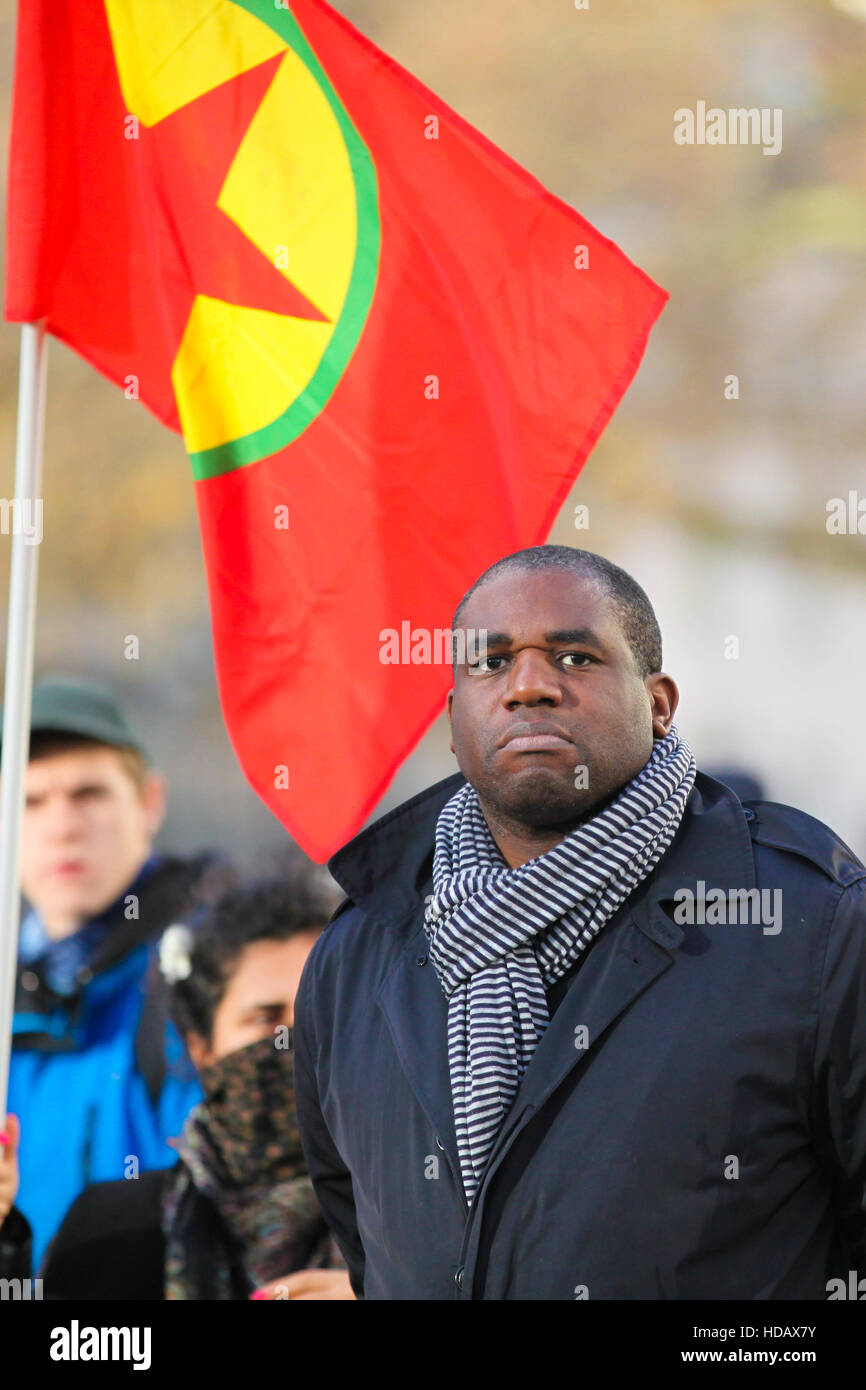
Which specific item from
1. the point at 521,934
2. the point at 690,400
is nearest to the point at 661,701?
the point at 521,934

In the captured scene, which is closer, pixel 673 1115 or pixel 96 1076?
pixel 673 1115

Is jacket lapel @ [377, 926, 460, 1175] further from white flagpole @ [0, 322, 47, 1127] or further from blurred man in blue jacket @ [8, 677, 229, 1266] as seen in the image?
blurred man in blue jacket @ [8, 677, 229, 1266]

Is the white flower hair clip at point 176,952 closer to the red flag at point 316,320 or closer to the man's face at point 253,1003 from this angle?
the man's face at point 253,1003

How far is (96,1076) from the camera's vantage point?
4336 mm

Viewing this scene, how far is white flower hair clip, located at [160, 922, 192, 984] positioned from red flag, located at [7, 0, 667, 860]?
168 centimetres

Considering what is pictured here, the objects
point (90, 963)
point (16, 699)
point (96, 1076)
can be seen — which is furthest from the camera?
point (90, 963)

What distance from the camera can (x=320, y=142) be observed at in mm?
3053

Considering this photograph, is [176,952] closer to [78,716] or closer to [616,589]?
[78,716]

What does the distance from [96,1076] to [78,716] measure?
1088mm

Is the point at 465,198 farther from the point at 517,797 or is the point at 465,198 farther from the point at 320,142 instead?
the point at 517,797

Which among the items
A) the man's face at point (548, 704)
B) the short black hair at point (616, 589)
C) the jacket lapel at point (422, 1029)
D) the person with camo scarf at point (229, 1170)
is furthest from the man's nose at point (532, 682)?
the person with camo scarf at point (229, 1170)

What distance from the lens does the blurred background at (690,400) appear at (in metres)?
6.62

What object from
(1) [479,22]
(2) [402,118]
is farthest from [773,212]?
(2) [402,118]

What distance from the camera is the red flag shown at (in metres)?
2.89
